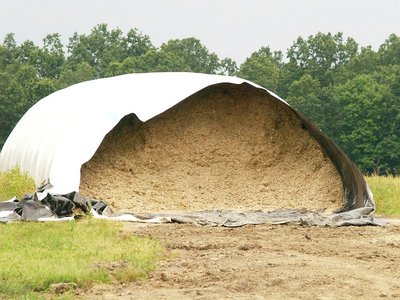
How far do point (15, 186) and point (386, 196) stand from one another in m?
6.29

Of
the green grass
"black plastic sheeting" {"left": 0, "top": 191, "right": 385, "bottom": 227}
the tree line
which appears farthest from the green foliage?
"black plastic sheeting" {"left": 0, "top": 191, "right": 385, "bottom": 227}

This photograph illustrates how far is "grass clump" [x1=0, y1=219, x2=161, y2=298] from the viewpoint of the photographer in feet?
25.6

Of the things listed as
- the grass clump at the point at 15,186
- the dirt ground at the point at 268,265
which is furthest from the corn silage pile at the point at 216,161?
the dirt ground at the point at 268,265

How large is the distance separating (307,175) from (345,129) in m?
39.9

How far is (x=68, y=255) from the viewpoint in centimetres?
914

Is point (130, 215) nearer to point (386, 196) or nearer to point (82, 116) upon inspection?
point (82, 116)

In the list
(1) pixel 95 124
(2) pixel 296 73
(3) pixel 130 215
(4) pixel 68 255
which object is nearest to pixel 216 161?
(1) pixel 95 124

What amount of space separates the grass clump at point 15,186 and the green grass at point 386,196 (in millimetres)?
5741

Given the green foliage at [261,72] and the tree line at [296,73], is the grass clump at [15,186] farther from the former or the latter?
→ the green foliage at [261,72]

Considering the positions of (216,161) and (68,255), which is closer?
(68,255)

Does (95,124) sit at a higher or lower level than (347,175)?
higher

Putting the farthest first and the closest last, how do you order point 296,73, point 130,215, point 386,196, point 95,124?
point 296,73
point 386,196
point 95,124
point 130,215

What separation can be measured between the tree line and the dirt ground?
38.9 m

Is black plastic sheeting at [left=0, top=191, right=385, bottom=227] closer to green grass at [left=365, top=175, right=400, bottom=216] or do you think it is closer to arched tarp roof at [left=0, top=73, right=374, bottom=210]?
arched tarp roof at [left=0, top=73, right=374, bottom=210]
